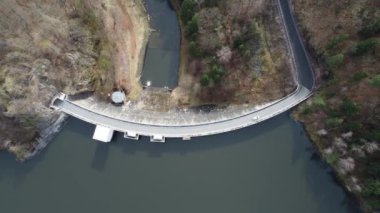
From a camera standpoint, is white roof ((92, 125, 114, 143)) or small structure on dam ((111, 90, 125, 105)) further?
small structure on dam ((111, 90, 125, 105))

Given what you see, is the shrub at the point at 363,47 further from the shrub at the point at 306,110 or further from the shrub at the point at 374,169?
the shrub at the point at 374,169

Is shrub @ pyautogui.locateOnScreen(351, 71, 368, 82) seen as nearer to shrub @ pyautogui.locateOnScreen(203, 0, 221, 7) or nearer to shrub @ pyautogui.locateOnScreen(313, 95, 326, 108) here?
shrub @ pyautogui.locateOnScreen(313, 95, 326, 108)

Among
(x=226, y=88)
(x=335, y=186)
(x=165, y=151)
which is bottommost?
(x=335, y=186)

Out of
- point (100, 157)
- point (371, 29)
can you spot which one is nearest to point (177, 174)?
point (100, 157)

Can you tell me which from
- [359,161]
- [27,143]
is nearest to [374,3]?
[359,161]

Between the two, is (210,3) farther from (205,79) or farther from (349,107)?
(349,107)

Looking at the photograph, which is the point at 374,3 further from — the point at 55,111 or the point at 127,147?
the point at 55,111

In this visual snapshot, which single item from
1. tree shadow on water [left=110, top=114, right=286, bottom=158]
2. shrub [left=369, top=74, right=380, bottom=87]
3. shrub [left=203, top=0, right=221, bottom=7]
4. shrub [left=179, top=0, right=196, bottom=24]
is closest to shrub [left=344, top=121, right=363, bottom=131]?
shrub [left=369, top=74, right=380, bottom=87]
